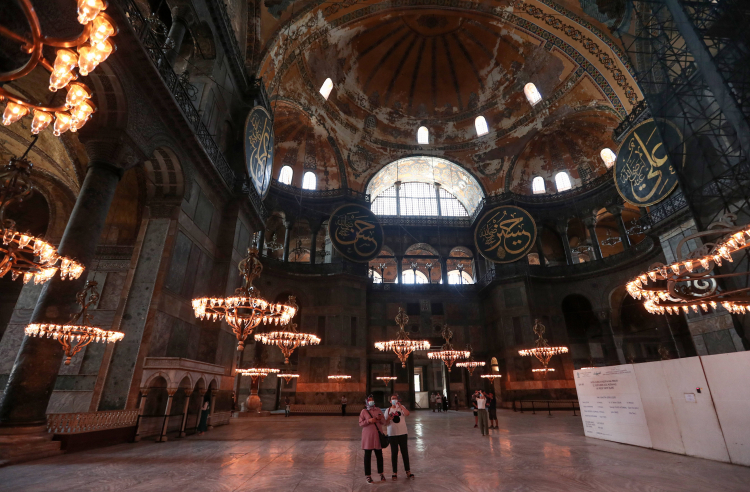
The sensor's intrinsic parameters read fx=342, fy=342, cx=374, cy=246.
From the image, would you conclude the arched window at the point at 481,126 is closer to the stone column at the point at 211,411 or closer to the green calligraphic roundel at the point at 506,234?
the green calligraphic roundel at the point at 506,234

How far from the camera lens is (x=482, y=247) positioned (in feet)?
50.1

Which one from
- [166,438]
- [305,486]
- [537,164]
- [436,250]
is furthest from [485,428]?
[537,164]

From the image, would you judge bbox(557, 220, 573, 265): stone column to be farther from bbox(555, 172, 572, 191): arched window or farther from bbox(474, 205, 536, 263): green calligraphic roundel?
bbox(474, 205, 536, 263): green calligraphic roundel

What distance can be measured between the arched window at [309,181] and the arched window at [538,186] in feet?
36.4

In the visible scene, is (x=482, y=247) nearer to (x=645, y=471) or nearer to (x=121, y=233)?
(x=645, y=471)

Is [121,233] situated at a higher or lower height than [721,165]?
lower

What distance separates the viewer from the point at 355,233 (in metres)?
14.0

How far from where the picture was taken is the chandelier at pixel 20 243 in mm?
3363

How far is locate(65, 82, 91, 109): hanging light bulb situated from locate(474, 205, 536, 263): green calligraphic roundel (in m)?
14.1

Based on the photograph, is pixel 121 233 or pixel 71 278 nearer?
pixel 71 278

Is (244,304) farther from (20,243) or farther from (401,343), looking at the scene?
(401,343)

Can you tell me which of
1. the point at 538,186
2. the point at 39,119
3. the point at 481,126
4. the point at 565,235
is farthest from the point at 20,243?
the point at 538,186

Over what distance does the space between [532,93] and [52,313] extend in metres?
18.9

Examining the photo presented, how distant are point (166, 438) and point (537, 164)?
59.9 feet
